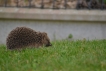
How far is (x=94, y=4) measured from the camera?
805 cm

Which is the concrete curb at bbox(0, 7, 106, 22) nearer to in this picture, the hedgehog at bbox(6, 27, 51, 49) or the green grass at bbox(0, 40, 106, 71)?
the green grass at bbox(0, 40, 106, 71)

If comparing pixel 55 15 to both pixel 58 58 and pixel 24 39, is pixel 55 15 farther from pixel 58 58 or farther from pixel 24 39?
pixel 58 58

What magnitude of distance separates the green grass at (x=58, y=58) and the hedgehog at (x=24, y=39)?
0.51 feet

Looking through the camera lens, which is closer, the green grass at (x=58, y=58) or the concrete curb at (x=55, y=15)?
the green grass at (x=58, y=58)

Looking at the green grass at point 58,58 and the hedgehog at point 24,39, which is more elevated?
the hedgehog at point 24,39

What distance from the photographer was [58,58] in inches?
203

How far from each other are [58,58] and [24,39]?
3.65ft

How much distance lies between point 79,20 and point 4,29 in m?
1.79

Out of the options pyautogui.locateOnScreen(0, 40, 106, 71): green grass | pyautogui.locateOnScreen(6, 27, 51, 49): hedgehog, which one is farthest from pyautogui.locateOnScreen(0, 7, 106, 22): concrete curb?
pyautogui.locateOnScreen(6, 27, 51, 49): hedgehog

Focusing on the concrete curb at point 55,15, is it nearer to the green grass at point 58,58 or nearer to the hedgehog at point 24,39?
the green grass at point 58,58

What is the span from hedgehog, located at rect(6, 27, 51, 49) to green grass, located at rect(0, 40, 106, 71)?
0.15 meters

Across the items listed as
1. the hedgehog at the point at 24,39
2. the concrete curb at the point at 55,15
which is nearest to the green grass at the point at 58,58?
the hedgehog at the point at 24,39

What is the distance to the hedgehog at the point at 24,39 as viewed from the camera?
5.93 metres

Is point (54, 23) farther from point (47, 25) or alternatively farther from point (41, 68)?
point (41, 68)
